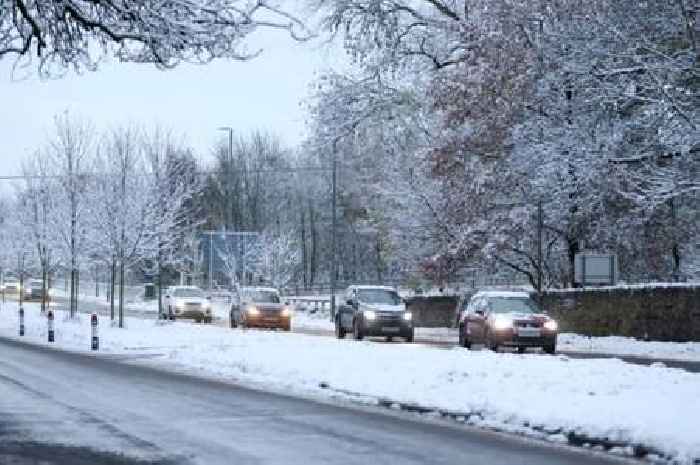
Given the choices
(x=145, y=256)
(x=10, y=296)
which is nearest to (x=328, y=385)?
(x=145, y=256)

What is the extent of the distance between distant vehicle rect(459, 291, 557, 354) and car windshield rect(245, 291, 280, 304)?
50.1 feet

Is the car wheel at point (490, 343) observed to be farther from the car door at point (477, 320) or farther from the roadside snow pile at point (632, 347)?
the roadside snow pile at point (632, 347)

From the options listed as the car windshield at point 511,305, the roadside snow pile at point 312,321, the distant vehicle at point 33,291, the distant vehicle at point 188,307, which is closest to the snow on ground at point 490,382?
the car windshield at point 511,305

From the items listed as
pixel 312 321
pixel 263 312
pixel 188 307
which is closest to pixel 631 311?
pixel 263 312

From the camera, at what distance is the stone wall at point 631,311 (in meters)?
34.3

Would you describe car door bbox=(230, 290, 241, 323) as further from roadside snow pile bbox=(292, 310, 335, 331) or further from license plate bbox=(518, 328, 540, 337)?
license plate bbox=(518, 328, 540, 337)

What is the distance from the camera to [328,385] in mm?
19062

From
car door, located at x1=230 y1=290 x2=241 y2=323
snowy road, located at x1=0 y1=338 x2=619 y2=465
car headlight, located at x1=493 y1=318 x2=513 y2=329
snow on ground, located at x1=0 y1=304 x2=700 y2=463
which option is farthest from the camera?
car door, located at x1=230 y1=290 x2=241 y2=323

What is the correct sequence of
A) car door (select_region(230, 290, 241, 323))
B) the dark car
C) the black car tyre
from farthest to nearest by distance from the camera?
1. the dark car
2. car door (select_region(230, 290, 241, 323))
3. the black car tyre

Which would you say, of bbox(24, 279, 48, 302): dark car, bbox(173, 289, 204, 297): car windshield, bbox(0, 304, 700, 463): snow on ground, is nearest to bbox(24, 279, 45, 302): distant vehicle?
bbox(24, 279, 48, 302): dark car

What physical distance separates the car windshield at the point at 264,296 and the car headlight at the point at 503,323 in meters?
17.1

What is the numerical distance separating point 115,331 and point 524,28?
1720 cm

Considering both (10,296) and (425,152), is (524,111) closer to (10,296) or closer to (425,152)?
(425,152)

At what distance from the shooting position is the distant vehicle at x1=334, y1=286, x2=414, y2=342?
115ft
